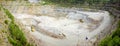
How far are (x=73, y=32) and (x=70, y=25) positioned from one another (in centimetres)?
442

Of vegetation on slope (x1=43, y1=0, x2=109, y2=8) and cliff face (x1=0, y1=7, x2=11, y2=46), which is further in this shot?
vegetation on slope (x1=43, y1=0, x2=109, y2=8)

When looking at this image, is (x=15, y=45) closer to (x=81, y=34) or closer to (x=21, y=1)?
(x=81, y=34)

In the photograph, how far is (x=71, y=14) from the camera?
54.8 meters

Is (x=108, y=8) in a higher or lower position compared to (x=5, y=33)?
lower

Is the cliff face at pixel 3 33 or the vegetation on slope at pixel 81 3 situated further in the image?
the vegetation on slope at pixel 81 3

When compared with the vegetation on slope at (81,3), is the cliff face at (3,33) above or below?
above

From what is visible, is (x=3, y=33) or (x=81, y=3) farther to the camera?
(x=81, y=3)

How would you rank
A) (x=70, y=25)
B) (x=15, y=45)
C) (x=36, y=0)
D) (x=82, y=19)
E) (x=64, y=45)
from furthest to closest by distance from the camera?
(x=36, y=0) → (x=82, y=19) → (x=70, y=25) → (x=64, y=45) → (x=15, y=45)

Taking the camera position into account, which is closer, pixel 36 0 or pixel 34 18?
pixel 34 18

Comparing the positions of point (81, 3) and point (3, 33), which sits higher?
point (3, 33)

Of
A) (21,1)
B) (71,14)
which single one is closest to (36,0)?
(21,1)

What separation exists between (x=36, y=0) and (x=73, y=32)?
24.2 meters

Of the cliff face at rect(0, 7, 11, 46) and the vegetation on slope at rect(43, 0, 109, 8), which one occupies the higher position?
the cliff face at rect(0, 7, 11, 46)

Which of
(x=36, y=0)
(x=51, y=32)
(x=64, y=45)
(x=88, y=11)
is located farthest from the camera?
(x=36, y=0)
